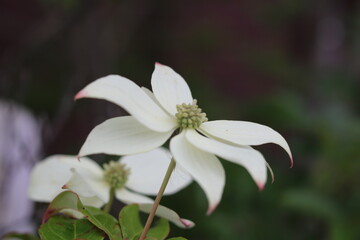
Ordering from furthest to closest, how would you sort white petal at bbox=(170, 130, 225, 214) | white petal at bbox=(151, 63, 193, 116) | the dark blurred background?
the dark blurred background, white petal at bbox=(151, 63, 193, 116), white petal at bbox=(170, 130, 225, 214)

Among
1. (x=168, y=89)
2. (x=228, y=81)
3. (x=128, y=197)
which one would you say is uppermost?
(x=168, y=89)

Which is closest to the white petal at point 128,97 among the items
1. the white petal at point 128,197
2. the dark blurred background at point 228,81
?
the white petal at point 128,197

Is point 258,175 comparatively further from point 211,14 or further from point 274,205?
point 211,14

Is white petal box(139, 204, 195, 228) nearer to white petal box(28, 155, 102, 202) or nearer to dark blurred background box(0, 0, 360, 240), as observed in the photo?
white petal box(28, 155, 102, 202)

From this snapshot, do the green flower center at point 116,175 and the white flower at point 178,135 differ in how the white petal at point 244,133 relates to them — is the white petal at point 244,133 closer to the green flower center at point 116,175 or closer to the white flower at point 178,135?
the white flower at point 178,135

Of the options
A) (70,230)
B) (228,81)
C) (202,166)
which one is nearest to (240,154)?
(202,166)

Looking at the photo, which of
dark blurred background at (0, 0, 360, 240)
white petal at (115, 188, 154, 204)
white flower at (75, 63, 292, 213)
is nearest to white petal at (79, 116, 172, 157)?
white flower at (75, 63, 292, 213)

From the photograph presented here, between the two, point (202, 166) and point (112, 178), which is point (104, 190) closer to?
point (112, 178)

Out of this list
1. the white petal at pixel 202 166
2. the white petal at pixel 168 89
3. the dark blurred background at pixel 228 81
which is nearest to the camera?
the white petal at pixel 202 166
